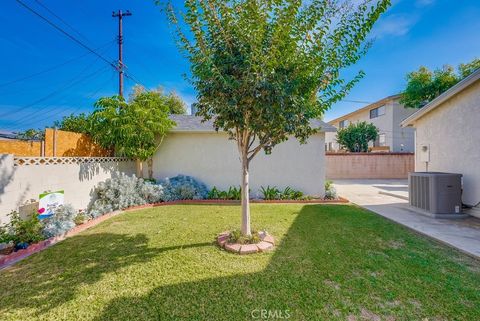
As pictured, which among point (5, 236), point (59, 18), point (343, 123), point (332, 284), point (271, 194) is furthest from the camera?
point (343, 123)

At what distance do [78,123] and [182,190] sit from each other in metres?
4.44

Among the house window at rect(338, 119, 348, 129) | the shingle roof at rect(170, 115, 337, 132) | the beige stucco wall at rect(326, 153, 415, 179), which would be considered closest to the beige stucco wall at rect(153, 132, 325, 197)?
the shingle roof at rect(170, 115, 337, 132)

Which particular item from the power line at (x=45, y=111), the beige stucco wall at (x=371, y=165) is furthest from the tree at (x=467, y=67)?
the power line at (x=45, y=111)

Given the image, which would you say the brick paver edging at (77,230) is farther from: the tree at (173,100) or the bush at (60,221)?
the tree at (173,100)

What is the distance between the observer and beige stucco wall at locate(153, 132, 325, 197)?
890 cm

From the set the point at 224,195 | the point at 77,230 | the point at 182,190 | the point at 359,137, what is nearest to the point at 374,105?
the point at 359,137

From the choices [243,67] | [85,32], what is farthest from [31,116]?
[243,67]

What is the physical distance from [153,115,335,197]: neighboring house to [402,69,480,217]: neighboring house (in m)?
3.48

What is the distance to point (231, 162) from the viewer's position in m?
9.05

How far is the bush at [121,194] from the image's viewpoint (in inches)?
264

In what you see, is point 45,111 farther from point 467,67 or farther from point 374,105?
point 467,67

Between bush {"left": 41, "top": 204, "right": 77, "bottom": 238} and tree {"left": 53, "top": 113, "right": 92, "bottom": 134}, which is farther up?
Answer: tree {"left": 53, "top": 113, "right": 92, "bottom": 134}

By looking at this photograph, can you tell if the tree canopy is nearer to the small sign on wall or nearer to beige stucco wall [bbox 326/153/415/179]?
the small sign on wall

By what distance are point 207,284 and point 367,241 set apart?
3.38 m
